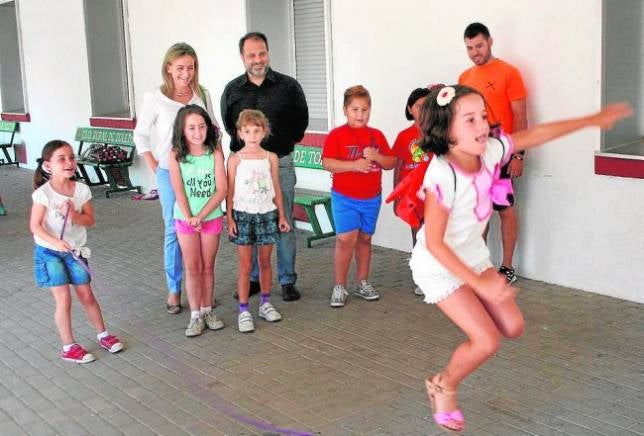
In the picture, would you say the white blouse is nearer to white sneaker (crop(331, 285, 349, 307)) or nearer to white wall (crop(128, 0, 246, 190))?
white sneaker (crop(331, 285, 349, 307))

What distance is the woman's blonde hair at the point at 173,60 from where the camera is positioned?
5.77 m

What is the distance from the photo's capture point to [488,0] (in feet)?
22.2

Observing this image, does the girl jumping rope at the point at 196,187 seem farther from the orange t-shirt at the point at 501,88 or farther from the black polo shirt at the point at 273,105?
the orange t-shirt at the point at 501,88

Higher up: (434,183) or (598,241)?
(434,183)

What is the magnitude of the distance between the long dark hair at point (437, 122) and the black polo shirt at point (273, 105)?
260cm

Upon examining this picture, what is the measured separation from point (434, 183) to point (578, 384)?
5.76ft

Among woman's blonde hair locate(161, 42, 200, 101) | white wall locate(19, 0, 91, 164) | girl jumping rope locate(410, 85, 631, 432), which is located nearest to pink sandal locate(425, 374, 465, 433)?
girl jumping rope locate(410, 85, 631, 432)

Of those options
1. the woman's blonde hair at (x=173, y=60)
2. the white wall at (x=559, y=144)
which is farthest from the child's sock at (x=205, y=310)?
the white wall at (x=559, y=144)

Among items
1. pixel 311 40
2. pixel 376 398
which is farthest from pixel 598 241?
pixel 311 40

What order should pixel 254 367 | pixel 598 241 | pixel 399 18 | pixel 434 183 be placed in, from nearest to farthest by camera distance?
pixel 434 183 → pixel 254 367 → pixel 598 241 → pixel 399 18

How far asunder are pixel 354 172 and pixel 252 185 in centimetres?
82

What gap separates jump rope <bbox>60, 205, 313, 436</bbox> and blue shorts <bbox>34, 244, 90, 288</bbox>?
55 millimetres

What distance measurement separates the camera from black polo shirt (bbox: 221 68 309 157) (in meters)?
6.14

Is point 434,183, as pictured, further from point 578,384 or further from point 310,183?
point 310,183
